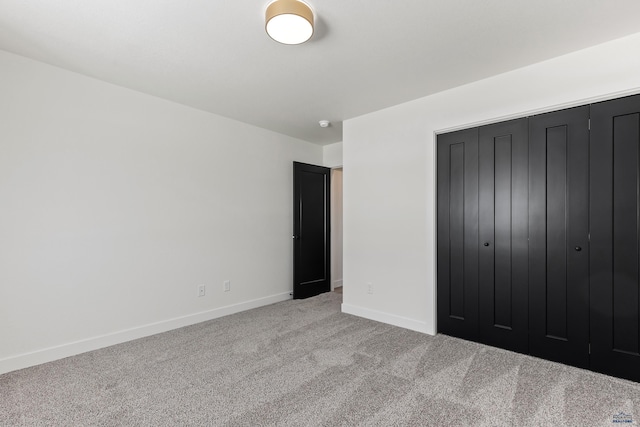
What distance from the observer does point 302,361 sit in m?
2.63

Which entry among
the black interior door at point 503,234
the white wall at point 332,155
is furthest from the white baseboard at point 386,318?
the white wall at point 332,155

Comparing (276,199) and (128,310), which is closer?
(128,310)

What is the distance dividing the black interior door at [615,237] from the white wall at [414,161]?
246mm

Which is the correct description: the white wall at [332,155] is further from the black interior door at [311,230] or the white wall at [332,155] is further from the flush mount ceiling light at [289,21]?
the flush mount ceiling light at [289,21]

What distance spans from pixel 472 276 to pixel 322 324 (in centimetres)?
169

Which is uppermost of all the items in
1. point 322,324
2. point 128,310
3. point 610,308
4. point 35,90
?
point 35,90

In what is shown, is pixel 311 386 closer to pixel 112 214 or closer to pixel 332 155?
pixel 112 214

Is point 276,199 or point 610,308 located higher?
point 276,199

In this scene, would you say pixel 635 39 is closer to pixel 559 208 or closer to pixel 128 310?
pixel 559 208

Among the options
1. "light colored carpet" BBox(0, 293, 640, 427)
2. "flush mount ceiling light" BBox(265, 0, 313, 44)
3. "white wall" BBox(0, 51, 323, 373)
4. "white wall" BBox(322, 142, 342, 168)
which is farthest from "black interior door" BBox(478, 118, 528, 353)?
"white wall" BBox(0, 51, 323, 373)

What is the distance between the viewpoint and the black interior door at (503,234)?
9.07 feet

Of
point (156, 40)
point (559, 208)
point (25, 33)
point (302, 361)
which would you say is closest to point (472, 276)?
point (559, 208)

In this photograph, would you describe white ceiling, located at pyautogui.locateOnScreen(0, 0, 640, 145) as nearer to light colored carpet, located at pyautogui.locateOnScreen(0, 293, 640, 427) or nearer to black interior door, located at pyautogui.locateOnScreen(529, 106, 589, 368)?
black interior door, located at pyautogui.locateOnScreen(529, 106, 589, 368)

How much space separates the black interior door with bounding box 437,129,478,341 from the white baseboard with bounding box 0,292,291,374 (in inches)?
98.5
